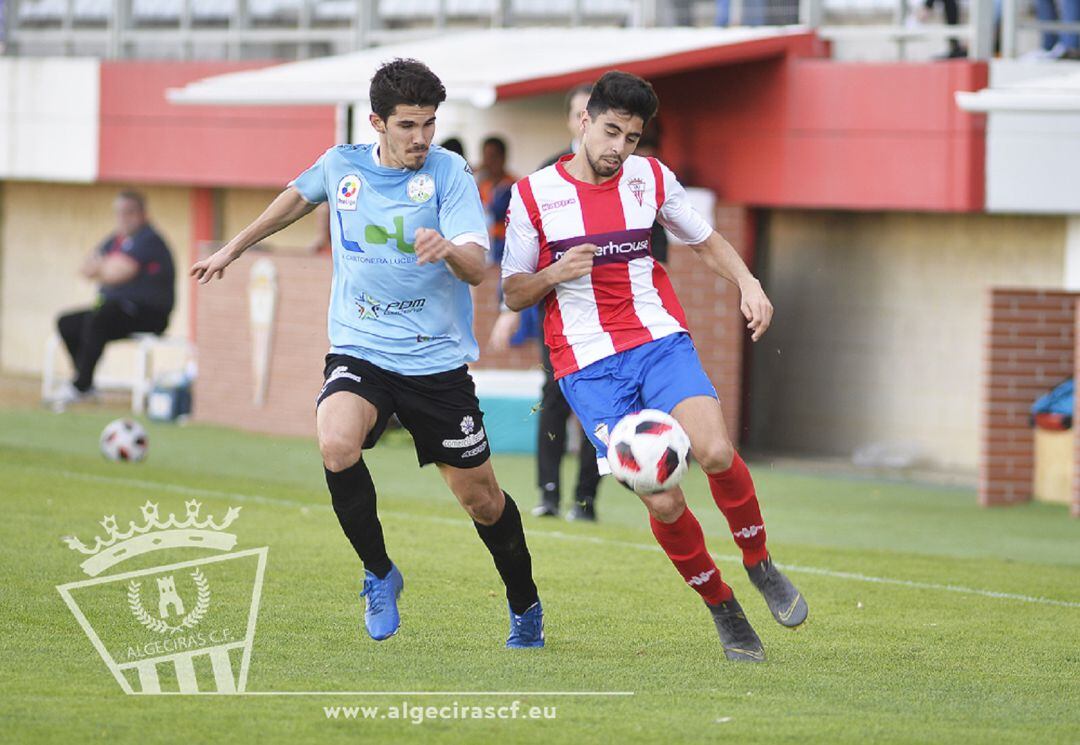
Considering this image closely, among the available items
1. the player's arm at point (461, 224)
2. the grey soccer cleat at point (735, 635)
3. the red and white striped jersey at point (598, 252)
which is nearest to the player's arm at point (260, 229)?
the player's arm at point (461, 224)

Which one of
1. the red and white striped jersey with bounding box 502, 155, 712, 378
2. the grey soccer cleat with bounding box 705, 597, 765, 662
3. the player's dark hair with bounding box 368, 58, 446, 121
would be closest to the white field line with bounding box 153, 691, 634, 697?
the grey soccer cleat with bounding box 705, 597, 765, 662

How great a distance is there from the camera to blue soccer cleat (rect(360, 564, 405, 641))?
269 inches

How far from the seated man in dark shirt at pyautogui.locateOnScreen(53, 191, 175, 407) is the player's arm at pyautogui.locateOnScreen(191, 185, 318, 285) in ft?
37.9

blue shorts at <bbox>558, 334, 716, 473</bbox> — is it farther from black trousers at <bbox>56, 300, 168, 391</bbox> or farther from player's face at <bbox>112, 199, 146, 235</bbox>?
player's face at <bbox>112, 199, 146, 235</bbox>

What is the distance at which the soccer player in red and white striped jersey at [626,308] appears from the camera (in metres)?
6.92

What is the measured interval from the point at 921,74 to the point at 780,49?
1.24 meters

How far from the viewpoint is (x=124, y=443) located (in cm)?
1417

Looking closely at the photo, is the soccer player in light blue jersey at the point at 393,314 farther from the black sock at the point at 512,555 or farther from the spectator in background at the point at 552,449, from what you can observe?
the spectator in background at the point at 552,449

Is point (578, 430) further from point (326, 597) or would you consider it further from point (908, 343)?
point (326, 597)

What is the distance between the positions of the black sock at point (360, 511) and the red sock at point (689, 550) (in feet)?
3.18

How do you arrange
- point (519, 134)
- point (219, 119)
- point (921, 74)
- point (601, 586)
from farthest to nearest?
point (219, 119) < point (519, 134) < point (921, 74) < point (601, 586)

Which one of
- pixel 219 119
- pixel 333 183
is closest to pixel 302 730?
pixel 333 183

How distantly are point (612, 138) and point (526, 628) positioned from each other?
1802 mm

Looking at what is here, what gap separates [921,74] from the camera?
48.7 feet
